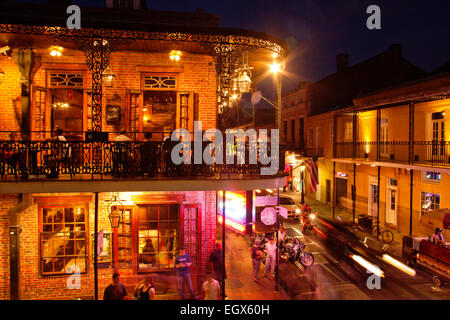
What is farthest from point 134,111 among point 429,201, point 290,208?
point 429,201

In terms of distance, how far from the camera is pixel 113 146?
27.3 ft

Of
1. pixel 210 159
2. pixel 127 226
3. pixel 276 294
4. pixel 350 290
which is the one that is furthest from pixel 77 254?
pixel 350 290

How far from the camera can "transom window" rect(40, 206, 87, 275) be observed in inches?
378

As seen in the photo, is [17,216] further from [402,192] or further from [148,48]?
[402,192]

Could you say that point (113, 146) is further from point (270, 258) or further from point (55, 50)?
point (270, 258)

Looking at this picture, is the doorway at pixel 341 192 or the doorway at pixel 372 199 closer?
the doorway at pixel 372 199

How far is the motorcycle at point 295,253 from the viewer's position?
483 inches

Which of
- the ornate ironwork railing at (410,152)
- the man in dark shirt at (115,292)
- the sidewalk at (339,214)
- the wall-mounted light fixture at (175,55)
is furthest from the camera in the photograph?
the ornate ironwork railing at (410,152)

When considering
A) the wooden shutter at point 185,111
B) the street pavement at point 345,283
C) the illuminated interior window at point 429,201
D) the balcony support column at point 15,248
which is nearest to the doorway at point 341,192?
the illuminated interior window at point 429,201

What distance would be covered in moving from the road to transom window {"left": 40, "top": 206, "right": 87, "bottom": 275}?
689 cm

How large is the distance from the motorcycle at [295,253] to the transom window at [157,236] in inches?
197

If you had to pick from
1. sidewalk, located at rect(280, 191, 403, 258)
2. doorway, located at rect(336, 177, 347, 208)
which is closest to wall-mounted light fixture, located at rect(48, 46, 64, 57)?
sidewalk, located at rect(280, 191, 403, 258)

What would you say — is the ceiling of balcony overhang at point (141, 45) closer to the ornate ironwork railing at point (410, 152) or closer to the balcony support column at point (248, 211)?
the balcony support column at point (248, 211)

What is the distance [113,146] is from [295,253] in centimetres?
834
